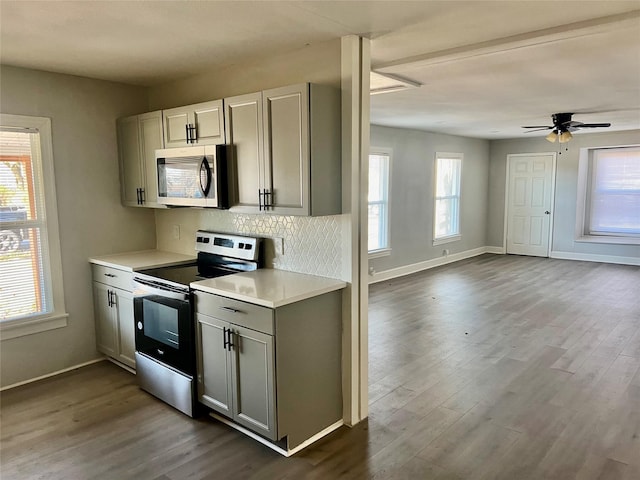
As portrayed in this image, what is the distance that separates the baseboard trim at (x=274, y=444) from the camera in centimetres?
258

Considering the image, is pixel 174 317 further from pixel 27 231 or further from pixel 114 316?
pixel 27 231

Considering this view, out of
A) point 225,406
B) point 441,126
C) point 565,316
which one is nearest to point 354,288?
point 225,406

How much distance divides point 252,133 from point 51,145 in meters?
1.80

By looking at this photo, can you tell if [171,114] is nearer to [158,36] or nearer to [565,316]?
[158,36]

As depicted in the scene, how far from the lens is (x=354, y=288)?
280cm

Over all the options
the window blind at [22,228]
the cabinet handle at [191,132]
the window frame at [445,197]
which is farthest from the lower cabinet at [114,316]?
the window frame at [445,197]

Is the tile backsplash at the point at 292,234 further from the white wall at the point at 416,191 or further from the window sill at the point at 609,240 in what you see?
the window sill at the point at 609,240

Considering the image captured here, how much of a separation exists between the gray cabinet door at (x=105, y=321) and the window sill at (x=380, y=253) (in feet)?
12.8

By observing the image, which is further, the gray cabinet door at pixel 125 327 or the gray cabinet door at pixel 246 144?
the gray cabinet door at pixel 125 327

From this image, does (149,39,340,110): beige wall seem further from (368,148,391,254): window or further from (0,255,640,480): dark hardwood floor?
(368,148,391,254): window

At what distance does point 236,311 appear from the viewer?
2596 mm

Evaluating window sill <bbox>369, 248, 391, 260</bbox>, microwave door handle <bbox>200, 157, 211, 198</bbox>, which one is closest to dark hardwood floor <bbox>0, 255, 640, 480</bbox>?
microwave door handle <bbox>200, 157, 211, 198</bbox>

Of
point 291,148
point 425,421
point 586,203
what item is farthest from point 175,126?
point 586,203

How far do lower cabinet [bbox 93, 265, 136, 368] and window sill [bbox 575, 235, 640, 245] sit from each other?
810 cm
